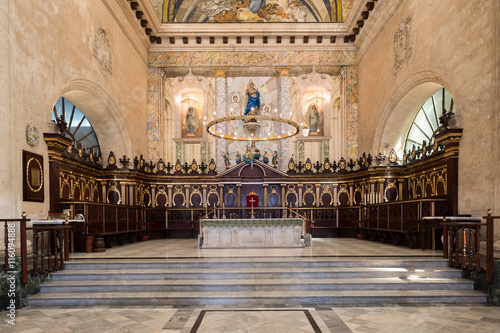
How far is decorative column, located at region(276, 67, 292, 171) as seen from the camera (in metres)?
15.6

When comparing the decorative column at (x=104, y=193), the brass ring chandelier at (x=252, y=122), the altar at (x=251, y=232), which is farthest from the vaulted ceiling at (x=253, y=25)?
the altar at (x=251, y=232)

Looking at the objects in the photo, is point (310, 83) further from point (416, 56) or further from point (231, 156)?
point (416, 56)

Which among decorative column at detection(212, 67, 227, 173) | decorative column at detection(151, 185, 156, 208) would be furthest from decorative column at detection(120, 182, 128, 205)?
decorative column at detection(212, 67, 227, 173)

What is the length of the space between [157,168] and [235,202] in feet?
11.6

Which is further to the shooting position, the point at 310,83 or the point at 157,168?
the point at 310,83

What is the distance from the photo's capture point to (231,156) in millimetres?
15867

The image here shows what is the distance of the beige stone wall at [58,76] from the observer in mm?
6480

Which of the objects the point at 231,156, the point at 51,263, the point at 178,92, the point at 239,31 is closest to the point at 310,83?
the point at 239,31

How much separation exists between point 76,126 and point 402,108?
10898 millimetres

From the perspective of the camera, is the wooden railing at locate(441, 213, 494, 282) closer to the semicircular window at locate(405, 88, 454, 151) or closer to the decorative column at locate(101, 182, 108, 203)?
the semicircular window at locate(405, 88, 454, 151)

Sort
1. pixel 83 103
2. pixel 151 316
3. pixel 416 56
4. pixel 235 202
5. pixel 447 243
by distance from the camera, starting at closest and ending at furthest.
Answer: pixel 151 316
pixel 447 243
pixel 416 56
pixel 83 103
pixel 235 202

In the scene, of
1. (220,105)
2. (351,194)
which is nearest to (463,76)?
(351,194)

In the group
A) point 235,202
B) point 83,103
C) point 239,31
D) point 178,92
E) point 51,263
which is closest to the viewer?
point 51,263

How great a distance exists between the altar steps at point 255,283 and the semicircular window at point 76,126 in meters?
5.55
